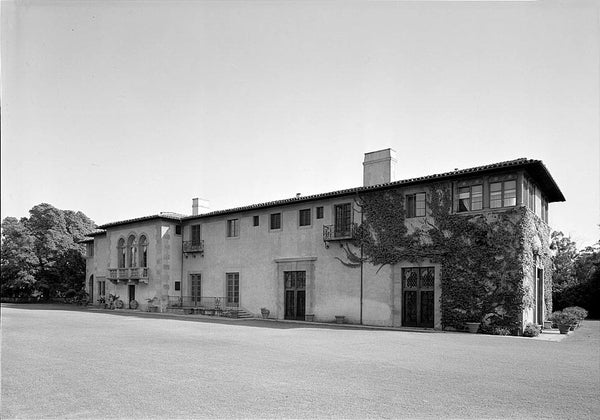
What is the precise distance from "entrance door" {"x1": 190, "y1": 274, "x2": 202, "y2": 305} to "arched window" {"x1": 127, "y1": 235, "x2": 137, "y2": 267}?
230 inches

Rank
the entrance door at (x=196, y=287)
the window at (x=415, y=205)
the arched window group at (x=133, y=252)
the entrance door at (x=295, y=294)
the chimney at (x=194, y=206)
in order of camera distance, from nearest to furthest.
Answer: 1. the window at (x=415, y=205)
2. the entrance door at (x=295, y=294)
3. the entrance door at (x=196, y=287)
4. the arched window group at (x=133, y=252)
5. the chimney at (x=194, y=206)

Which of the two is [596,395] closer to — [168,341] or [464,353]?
[464,353]

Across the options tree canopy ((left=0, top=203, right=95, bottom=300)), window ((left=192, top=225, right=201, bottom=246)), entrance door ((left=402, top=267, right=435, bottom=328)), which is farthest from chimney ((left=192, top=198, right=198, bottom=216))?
tree canopy ((left=0, top=203, right=95, bottom=300))

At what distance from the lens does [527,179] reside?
22531 mm

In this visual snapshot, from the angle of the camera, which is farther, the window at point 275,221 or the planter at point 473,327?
the window at point 275,221

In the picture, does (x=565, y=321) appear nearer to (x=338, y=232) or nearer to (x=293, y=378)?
(x=338, y=232)

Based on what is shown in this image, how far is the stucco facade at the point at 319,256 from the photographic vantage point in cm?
2297

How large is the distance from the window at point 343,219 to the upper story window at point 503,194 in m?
7.93

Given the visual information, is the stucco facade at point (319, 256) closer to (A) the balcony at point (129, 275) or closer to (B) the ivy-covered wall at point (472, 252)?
(A) the balcony at point (129, 275)

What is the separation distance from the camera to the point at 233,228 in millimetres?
34562

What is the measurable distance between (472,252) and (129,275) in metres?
27.7

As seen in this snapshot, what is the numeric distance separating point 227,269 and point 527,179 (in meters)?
20.3

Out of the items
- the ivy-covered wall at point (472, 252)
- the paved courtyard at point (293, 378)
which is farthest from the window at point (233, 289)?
the paved courtyard at point (293, 378)

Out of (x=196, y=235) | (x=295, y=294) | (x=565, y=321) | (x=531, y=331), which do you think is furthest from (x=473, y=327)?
(x=196, y=235)
